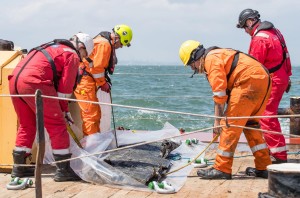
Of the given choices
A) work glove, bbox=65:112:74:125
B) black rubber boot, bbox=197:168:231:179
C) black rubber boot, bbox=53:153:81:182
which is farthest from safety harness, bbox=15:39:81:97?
black rubber boot, bbox=197:168:231:179

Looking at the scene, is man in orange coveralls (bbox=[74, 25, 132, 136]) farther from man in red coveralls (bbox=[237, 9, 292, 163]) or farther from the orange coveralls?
man in red coveralls (bbox=[237, 9, 292, 163])

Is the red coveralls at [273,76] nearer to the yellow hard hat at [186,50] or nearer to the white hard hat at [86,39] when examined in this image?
the yellow hard hat at [186,50]

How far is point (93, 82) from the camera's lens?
6.63 m

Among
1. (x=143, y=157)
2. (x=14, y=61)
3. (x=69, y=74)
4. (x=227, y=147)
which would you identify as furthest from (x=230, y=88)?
(x=14, y=61)

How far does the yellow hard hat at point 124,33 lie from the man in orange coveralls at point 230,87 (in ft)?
5.11

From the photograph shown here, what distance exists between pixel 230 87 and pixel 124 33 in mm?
2025

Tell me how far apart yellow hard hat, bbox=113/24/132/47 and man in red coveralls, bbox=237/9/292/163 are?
1.66m

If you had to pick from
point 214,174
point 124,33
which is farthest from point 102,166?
point 124,33

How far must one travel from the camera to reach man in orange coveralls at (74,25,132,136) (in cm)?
645

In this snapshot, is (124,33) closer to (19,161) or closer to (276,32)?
(276,32)

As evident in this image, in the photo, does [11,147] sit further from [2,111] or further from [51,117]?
[51,117]

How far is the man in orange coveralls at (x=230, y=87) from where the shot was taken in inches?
208

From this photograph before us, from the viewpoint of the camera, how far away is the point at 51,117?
5.17 m

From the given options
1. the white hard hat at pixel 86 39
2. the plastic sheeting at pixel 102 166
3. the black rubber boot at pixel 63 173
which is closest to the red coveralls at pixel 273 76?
the plastic sheeting at pixel 102 166
